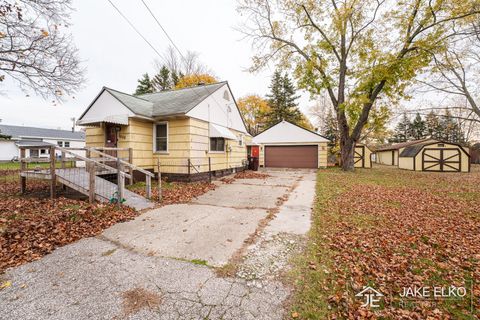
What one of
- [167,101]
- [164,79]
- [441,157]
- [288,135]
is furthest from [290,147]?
[164,79]

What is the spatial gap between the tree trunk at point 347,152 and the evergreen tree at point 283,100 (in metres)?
17.5

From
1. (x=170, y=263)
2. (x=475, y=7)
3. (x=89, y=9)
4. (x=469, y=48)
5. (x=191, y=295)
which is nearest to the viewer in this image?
(x=191, y=295)

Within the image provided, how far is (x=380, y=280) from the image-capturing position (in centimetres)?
256

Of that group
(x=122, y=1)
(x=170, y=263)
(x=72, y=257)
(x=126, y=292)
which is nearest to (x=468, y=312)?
(x=170, y=263)

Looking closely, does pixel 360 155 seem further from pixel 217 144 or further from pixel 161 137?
pixel 161 137

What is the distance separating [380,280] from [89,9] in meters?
9.93

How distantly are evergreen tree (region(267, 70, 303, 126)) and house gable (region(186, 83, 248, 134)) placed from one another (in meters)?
19.6

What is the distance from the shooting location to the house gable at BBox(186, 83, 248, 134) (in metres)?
10.2

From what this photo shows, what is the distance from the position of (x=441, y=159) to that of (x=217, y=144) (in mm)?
20071

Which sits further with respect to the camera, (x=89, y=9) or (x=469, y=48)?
(x=469, y=48)

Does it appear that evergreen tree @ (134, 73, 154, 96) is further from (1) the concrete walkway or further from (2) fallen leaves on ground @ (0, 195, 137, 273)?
(1) the concrete walkway

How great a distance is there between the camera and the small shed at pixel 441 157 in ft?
56.4

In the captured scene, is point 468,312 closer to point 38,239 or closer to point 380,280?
point 380,280

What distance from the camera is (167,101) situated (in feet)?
35.8
